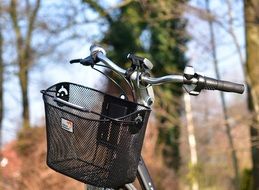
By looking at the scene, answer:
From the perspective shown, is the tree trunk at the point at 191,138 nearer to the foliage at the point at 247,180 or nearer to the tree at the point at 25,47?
the tree at the point at 25,47

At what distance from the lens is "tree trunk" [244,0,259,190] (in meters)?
10.0

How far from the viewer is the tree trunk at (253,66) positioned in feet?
32.8

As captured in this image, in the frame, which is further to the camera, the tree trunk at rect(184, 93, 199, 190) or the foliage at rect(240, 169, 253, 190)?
the tree trunk at rect(184, 93, 199, 190)

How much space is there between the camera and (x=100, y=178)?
2.41 metres

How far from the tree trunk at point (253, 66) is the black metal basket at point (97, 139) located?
7684mm

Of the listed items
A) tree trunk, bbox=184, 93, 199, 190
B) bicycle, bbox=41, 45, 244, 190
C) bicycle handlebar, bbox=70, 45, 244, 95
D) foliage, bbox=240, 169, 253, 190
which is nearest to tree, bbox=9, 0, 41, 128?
tree trunk, bbox=184, 93, 199, 190

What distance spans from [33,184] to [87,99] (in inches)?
278

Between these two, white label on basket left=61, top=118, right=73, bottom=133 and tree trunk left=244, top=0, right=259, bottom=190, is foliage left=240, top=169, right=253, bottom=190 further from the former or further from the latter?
white label on basket left=61, top=118, right=73, bottom=133

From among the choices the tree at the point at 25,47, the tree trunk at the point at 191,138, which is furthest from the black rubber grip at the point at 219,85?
the tree trunk at the point at 191,138

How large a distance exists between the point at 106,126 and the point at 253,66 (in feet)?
26.9

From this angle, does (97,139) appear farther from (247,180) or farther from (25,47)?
(25,47)

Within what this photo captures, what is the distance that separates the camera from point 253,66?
10203mm

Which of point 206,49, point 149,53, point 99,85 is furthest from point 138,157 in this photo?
point 149,53

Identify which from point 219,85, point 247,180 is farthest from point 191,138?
point 219,85
